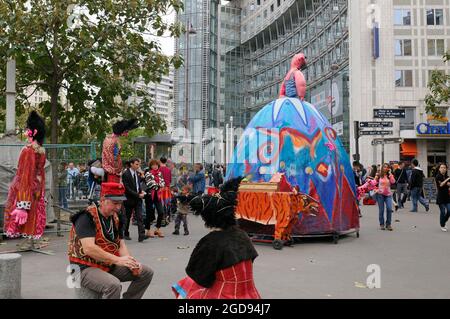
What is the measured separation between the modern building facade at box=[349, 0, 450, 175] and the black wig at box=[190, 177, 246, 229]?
32527 millimetres

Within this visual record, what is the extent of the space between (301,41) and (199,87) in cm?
2353

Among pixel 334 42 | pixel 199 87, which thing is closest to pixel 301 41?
pixel 334 42

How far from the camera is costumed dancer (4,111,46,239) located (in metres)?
7.59

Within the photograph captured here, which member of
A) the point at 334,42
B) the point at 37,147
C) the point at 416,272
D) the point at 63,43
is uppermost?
the point at 334,42

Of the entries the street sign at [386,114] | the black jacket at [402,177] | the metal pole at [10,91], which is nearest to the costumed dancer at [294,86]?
the metal pole at [10,91]

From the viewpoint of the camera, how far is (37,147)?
7.90 metres

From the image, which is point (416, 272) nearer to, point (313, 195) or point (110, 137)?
point (313, 195)

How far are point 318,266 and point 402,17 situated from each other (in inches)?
1319

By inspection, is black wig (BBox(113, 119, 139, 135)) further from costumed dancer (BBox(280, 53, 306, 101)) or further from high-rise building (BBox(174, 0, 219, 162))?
high-rise building (BBox(174, 0, 219, 162))

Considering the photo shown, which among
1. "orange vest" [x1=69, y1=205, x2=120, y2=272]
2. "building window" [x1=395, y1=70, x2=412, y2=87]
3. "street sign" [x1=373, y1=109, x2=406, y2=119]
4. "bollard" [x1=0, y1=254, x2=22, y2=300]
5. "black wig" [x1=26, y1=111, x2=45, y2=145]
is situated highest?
"building window" [x1=395, y1=70, x2=412, y2=87]

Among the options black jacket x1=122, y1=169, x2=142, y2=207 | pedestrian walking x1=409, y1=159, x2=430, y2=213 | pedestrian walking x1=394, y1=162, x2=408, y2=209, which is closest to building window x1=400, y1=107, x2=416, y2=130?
pedestrian walking x1=394, y1=162, x2=408, y2=209

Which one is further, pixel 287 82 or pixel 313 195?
pixel 287 82

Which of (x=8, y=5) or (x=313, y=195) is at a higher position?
(x=8, y=5)

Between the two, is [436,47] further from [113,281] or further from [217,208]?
[113,281]
